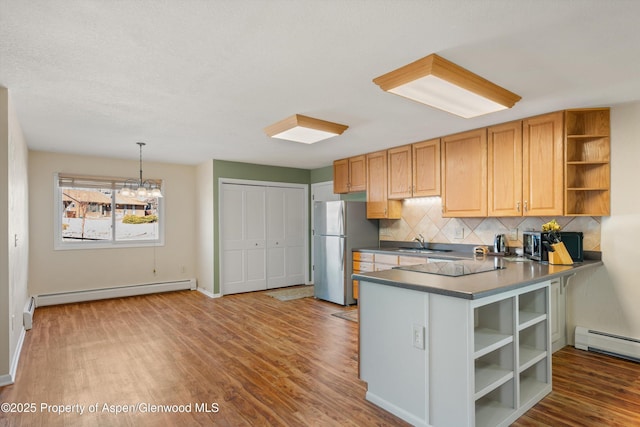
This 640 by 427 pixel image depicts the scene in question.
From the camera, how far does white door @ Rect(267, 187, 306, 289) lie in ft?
21.5

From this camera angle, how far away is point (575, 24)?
6.20ft

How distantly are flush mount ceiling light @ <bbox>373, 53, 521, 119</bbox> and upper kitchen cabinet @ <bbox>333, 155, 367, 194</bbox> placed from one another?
254cm

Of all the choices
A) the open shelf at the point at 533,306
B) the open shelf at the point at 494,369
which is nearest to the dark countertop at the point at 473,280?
the open shelf at the point at 533,306

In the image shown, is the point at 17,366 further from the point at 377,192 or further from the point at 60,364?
the point at 377,192

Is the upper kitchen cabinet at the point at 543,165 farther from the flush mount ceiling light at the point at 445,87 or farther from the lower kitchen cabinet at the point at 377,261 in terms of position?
the lower kitchen cabinet at the point at 377,261

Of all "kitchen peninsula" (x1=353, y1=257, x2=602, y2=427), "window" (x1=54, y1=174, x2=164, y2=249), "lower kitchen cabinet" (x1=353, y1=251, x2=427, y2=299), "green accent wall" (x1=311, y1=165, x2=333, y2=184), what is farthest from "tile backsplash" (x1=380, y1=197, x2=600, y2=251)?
"window" (x1=54, y1=174, x2=164, y2=249)

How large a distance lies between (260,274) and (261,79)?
4.41 meters

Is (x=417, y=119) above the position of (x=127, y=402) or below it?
above

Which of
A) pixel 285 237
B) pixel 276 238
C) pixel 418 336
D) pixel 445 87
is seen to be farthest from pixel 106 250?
pixel 445 87

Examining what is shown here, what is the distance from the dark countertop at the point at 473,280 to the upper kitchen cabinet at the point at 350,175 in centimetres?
288

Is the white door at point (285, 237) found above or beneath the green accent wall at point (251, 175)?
beneath

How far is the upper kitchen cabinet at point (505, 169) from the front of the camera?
12.0 ft

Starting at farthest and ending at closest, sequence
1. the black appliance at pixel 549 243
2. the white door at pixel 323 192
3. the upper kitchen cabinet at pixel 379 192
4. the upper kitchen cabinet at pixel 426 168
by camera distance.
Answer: the white door at pixel 323 192 → the upper kitchen cabinet at pixel 379 192 → the upper kitchen cabinet at pixel 426 168 → the black appliance at pixel 549 243

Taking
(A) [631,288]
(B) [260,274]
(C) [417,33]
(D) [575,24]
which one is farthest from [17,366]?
(A) [631,288]
